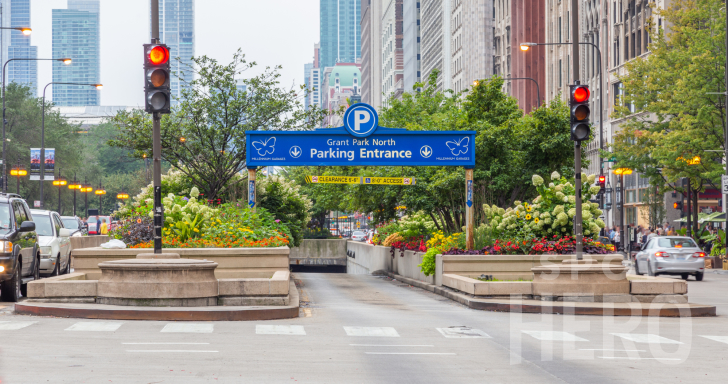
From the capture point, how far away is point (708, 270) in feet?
123

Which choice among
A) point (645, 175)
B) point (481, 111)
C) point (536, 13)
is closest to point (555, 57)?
point (536, 13)

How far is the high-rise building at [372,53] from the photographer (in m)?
174

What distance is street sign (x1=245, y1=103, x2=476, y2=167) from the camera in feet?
76.8

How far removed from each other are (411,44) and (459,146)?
11741 centimetres

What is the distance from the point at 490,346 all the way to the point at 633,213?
2366 inches

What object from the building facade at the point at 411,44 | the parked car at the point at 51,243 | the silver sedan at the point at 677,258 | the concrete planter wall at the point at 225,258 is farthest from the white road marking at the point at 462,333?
the building facade at the point at 411,44

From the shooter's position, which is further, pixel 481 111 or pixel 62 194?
pixel 62 194

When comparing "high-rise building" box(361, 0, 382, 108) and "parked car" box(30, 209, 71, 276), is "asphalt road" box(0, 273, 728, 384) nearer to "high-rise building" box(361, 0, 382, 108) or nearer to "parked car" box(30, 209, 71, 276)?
"parked car" box(30, 209, 71, 276)

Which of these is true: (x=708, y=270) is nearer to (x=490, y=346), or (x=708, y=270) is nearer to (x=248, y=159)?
(x=248, y=159)

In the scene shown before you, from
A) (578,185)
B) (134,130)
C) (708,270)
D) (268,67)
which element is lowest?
(708,270)

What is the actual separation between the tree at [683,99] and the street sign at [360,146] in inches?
721

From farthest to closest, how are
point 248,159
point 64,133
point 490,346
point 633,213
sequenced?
1. point 64,133
2. point 633,213
3. point 248,159
4. point 490,346

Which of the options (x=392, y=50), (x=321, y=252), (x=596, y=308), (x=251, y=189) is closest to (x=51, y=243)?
(x=251, y=189)

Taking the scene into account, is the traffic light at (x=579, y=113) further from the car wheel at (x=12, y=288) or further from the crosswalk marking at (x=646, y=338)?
the car wheel at (x=12, y=288)
